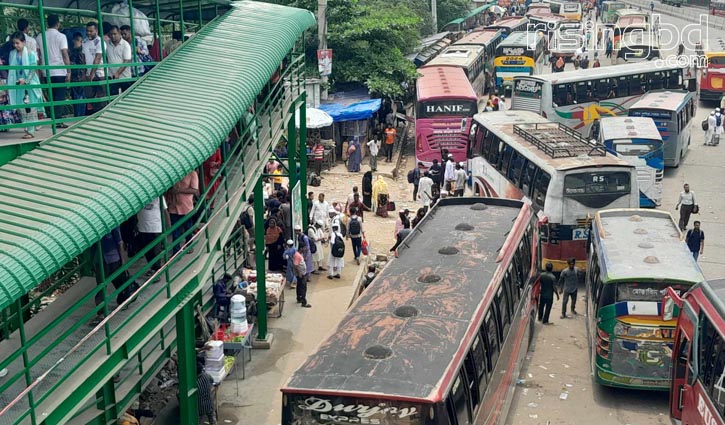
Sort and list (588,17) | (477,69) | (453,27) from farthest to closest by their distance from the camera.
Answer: (588,17) → (453,27) → (477,69)

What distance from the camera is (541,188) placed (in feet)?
63.9

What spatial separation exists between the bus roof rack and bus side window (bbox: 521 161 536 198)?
0.43 meters

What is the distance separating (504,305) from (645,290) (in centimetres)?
215

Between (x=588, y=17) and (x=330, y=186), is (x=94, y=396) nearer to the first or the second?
(x=330, y=186)

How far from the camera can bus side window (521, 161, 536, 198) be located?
65.9 ft

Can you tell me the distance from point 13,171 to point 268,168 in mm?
15432

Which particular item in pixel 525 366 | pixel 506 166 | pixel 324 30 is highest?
pixel 324 30

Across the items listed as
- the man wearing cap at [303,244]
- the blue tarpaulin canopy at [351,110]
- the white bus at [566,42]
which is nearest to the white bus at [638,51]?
the white bus at [566,42]

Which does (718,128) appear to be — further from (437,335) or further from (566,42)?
(437,335)

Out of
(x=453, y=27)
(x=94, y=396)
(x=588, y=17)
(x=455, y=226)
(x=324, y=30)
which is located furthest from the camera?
(x=588, y=17)

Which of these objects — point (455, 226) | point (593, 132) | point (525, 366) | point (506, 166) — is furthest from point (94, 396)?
point (593, 132)

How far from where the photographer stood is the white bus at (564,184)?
18.7 meters

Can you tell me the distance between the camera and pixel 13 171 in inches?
349

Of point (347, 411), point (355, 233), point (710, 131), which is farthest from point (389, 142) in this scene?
point (347, 411)
